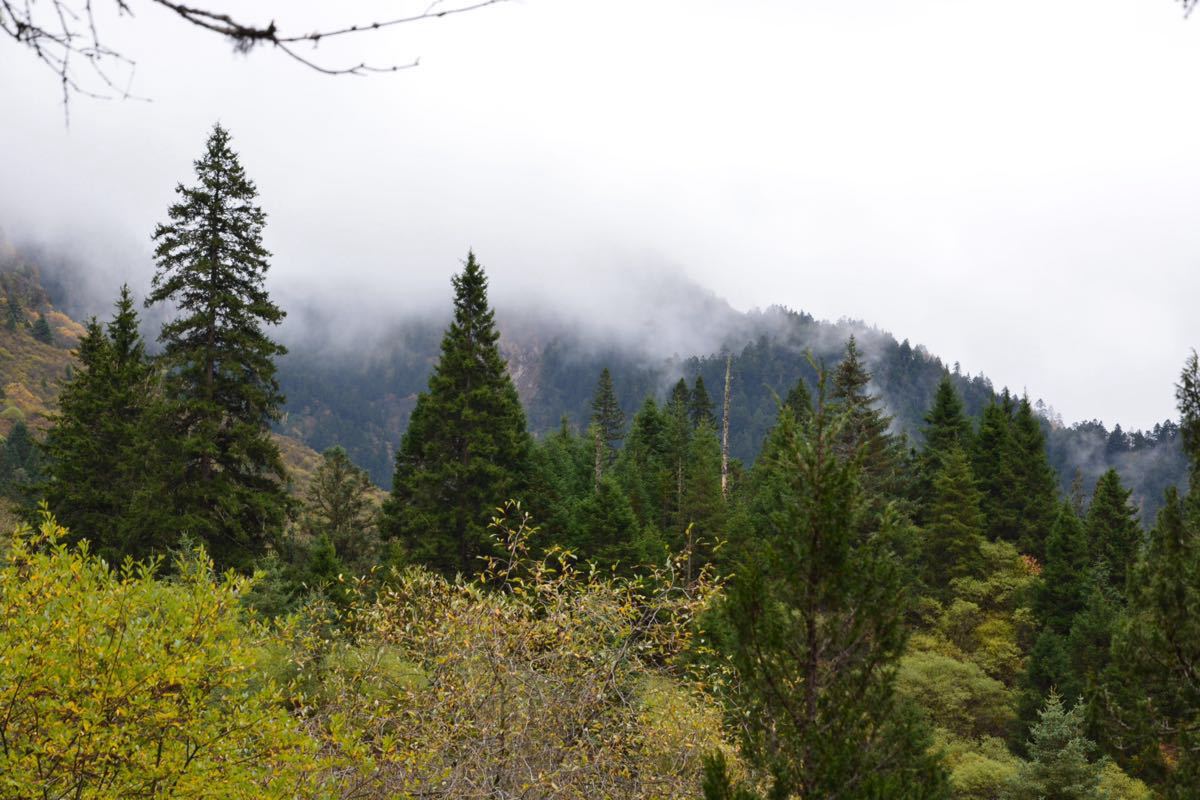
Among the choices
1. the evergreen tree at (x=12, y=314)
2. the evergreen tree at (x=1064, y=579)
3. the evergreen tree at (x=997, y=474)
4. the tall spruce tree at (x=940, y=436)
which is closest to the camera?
the evergreen tree at (x=1064, y=579)

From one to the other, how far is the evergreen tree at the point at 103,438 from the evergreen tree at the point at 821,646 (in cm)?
2311

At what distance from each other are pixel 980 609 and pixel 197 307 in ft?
105

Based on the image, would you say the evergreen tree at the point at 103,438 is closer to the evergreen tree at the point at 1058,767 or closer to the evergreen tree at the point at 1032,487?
the evergreen tree at the point at 1058,767

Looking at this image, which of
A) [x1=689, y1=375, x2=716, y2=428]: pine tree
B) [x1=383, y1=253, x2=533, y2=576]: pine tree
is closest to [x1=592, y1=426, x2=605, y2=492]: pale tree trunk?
[x1=689, y1=375, x2=716, y2=428]: pine tree

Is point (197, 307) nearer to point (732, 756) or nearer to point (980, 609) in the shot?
point (732, 756)

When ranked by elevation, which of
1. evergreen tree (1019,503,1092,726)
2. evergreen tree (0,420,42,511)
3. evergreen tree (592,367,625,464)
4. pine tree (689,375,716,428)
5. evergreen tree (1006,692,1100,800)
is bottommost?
evergreen tree (0,420,42,511)

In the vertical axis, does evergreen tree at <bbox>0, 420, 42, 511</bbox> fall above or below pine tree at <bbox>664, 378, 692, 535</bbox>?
below

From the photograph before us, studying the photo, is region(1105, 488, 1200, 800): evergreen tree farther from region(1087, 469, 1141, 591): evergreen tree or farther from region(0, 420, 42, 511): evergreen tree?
region(0, 420, 42, 511): evergreen tree

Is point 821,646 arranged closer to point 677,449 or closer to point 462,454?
point 462,454

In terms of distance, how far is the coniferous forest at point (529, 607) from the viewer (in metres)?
6.21

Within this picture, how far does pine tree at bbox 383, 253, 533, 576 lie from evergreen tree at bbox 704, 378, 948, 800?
884 inches

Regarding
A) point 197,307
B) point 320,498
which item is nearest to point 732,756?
point 197,307

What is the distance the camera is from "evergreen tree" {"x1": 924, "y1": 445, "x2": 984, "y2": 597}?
33072 mm

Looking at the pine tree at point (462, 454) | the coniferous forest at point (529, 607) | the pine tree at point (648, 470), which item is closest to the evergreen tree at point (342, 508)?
the coniferous forest at point (529, 607)
